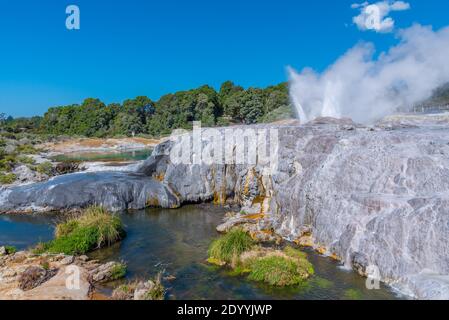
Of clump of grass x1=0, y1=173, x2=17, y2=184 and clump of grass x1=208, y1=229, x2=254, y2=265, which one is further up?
clump of grass x1=0, y1=173, x2=17, y2=184

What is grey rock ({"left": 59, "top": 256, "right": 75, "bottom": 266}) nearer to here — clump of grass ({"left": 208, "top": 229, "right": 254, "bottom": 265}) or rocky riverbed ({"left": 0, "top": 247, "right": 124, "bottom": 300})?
rocky riverbed ({"left": 0, "top": 247, "right": 124, "bottom": 300})

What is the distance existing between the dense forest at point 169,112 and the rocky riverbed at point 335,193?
172ft

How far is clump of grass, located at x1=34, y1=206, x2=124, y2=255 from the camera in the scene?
17641 millimetres

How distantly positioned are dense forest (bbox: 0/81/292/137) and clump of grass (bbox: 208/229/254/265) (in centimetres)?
6285

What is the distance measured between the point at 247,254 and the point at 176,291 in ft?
12.6

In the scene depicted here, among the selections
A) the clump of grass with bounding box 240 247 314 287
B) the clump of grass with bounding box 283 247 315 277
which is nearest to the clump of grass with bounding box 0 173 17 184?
the clump of grass with bounding box 240 247 314 287

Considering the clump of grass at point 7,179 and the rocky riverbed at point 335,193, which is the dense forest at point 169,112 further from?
the clump of grass at point 7,179

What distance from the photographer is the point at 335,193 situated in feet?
Answer: 60.7

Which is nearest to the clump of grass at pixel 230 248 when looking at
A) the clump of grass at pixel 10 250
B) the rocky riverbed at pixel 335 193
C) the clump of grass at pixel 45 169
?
the rocky riverbed at pixel 335 193

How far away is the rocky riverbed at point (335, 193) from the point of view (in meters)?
13.9

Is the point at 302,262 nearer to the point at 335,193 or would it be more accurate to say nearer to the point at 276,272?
the point at 276,272

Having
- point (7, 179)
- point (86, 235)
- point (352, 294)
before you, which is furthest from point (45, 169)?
point (352, 294)
